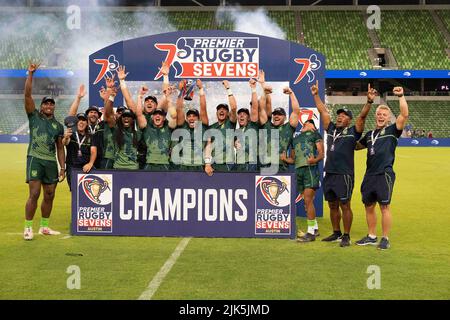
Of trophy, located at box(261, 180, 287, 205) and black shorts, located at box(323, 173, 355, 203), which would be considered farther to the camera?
trophy, located at box(261, 180, 287, 205)

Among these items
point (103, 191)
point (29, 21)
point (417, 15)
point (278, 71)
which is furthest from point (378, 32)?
point (103, 191)

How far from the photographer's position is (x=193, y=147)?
996 centimetres

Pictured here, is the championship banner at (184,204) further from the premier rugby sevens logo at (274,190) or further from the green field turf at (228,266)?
the green field turf at (228,266)

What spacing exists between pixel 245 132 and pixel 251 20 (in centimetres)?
4436

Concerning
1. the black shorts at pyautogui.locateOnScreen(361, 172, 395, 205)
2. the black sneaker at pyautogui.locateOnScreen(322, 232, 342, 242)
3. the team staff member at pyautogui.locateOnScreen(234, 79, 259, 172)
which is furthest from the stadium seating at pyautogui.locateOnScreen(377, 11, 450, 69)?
the black shorts at pyautogui.locateOnScreen(361, 172, 395, 205)

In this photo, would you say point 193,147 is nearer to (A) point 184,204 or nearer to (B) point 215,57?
(A) point 184,204

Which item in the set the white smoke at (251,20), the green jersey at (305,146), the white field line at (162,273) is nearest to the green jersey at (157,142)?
the white field line at (162,273)

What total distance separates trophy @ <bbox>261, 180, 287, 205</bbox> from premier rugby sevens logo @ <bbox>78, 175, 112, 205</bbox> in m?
2.42

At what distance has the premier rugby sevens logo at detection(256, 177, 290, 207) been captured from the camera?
31.4 feet

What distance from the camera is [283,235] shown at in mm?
9672

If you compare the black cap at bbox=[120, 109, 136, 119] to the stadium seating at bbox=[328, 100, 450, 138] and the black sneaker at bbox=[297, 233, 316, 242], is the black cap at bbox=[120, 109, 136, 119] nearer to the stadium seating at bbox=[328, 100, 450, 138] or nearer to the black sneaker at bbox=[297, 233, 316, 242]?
the black sneaker at bbox=[297, 233, 316, 242]

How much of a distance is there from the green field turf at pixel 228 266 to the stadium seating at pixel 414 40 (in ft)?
128

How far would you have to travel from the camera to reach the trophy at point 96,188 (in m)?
9.76

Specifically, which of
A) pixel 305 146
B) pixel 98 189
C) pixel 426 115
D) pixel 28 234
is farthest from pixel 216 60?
pixel 426 115
